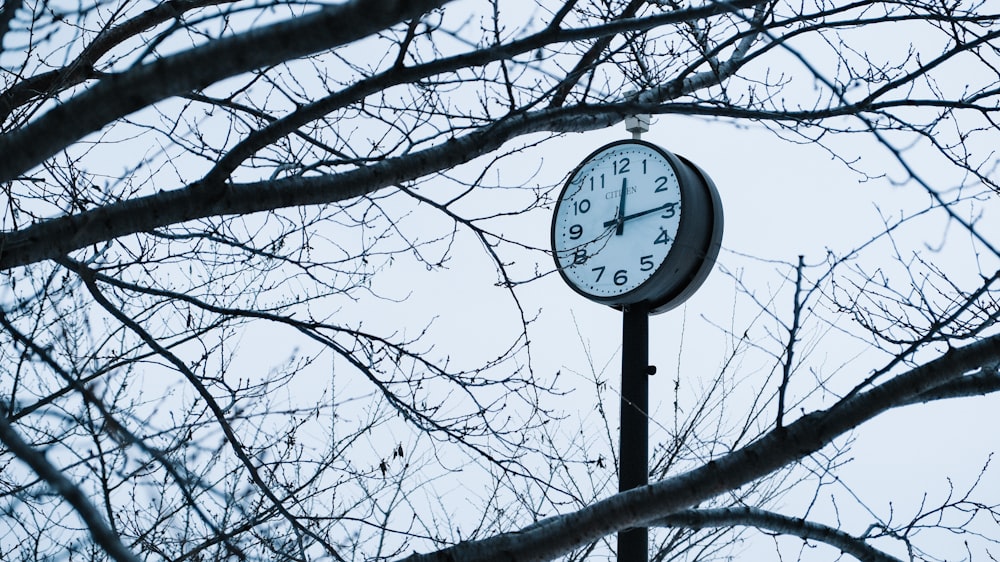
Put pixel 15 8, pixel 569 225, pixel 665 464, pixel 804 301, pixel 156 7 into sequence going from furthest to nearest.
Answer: pixel 665 464 < pixel 569 225 < pixel 156 7 < pixel 804 301 < pixel 15 8

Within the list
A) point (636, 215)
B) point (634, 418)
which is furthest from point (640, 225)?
point (634, 418)

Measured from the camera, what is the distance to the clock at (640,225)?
4.07 metres

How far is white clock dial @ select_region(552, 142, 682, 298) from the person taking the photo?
162 inches

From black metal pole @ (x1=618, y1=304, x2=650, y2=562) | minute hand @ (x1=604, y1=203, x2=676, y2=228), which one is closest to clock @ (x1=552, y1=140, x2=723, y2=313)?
minute hand @ (x1=604, y1=203, x2=676, y2=228)

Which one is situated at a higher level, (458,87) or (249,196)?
(458,87)

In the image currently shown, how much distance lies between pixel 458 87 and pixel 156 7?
1436 millimetres

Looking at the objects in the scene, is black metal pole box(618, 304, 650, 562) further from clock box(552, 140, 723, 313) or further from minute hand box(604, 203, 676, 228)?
minute hand box(604, 203, 676, 228)

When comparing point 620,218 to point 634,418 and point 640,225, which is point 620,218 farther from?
point 634,418

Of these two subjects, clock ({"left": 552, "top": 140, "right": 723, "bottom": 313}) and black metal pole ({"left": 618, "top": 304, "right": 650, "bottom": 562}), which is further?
clock ({"left": 552, "top": 140, "right": 723, "bottom": 313})

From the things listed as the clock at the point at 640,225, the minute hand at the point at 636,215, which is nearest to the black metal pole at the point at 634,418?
the clock at the point at 640,225

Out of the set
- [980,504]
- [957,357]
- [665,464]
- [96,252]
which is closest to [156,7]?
[96,252]

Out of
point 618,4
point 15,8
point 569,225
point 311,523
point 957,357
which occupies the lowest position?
point 957,357

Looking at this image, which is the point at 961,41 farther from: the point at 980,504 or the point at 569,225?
the point at 569,225

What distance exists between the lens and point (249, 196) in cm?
201
